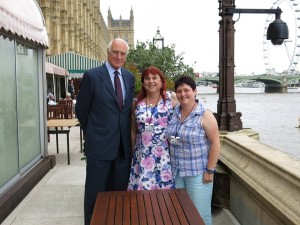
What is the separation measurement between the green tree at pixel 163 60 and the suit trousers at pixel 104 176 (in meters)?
20.5

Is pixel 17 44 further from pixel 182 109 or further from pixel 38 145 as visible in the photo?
pixel 182 109

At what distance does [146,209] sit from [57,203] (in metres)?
2.64

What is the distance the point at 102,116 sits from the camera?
10.6 ft

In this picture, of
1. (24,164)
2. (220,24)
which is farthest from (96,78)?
(220,24)

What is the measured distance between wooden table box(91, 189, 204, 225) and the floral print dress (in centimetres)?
33

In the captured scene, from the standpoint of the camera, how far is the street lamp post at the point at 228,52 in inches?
231

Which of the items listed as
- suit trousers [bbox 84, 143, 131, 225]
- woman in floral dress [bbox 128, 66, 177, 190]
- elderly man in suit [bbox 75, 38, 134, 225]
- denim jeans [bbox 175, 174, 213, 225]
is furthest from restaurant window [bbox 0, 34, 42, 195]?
denim jeans [bbox 175, 174, 213, 225]

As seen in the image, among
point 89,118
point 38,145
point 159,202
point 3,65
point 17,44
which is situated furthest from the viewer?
point 38,145

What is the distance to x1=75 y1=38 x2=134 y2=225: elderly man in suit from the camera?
10.6 ft

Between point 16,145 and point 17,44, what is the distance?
148 cm

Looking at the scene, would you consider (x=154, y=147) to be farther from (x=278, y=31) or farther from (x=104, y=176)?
(x=278, y=31)

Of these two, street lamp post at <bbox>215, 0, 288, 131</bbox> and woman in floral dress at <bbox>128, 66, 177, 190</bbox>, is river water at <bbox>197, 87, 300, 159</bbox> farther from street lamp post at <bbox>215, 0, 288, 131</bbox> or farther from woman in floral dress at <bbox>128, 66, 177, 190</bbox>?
woman in floral dress at <bbox>128, 66, 177, 190</bbox>

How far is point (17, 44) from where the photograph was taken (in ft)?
18.1

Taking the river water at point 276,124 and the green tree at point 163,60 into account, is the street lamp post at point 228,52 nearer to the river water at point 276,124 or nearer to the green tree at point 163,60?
the river water at point 276,124
